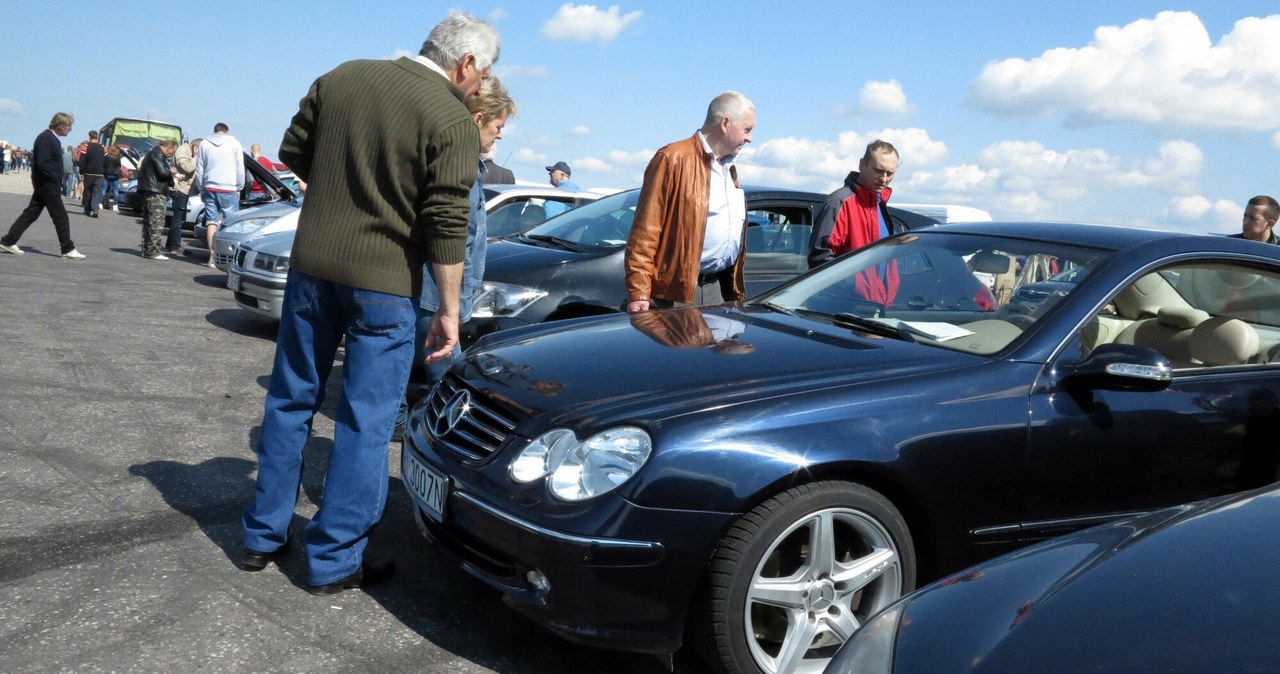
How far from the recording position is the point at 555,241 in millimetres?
6805

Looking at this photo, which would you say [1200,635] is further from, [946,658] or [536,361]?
[536,361]

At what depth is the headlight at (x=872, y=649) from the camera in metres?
1.99

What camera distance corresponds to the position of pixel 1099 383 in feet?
11.4

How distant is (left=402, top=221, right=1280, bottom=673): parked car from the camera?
9.73ft

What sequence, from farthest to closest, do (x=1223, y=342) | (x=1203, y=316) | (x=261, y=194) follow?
(x=261, y=194)
(x=1203, y=316)
(x=1223, y=342)

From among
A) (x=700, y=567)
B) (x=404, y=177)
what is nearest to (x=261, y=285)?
(x=404, y=177)

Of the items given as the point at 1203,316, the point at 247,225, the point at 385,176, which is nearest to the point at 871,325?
the point at 1203,316

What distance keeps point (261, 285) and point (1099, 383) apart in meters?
6.57

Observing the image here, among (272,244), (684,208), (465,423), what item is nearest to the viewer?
(465,423)

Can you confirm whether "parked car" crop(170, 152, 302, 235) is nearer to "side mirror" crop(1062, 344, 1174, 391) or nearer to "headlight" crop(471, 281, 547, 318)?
"headlight" crop(471, 281, 547, 318)

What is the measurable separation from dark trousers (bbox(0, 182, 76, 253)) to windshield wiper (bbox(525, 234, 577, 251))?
316 inches

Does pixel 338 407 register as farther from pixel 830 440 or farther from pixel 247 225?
pixel 247 225

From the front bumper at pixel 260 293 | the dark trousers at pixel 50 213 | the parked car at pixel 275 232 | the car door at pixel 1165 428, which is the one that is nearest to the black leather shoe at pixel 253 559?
the car door at pixel 1165 428

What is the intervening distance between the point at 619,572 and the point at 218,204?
1181cm
